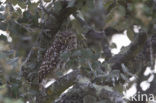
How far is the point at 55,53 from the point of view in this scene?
307cm

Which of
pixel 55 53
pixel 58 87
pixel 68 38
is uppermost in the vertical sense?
pixel 68 38

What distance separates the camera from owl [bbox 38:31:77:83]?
2.86 metres

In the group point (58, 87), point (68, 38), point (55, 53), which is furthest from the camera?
point (68, 38)

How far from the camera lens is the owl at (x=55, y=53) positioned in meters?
2.86

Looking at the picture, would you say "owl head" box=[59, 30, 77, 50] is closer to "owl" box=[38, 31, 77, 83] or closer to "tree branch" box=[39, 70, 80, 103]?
"owl" box=[38, 31, 77, 83]

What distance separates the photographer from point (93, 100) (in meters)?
2.10

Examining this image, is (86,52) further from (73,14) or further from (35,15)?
(35,15)

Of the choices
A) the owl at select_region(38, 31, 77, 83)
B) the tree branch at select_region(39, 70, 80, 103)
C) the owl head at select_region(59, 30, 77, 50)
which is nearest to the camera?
the tree branch at select_region(39, 70, 80, 103)

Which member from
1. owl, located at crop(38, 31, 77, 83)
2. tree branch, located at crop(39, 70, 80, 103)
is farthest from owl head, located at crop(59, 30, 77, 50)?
tree branch, located at crop(39, 70, 80, 103)

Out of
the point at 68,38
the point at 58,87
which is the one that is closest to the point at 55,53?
the point at 68,38

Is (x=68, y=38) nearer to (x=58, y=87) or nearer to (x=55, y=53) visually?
(x=55, y=53)

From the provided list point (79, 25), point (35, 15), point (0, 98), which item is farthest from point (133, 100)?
point (0, 98)

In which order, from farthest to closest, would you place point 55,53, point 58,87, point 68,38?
point 68,38
point 55,53
point 58,87

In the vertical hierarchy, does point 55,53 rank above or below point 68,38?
below
